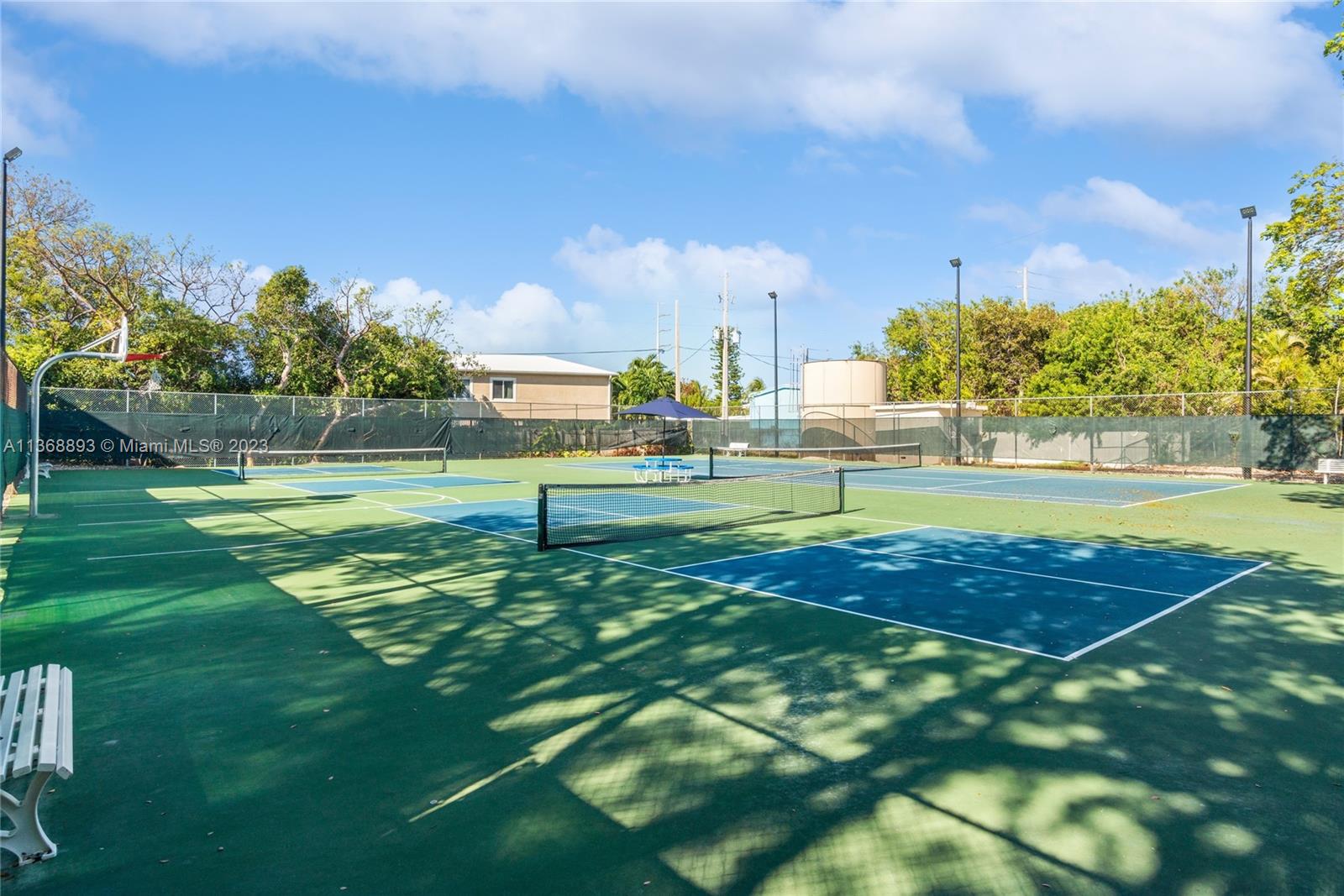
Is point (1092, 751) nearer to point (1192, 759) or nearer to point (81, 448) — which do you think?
point (1192, 759)

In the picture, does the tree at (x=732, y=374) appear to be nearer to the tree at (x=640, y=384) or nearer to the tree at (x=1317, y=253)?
the tree at (x=640, y=384)

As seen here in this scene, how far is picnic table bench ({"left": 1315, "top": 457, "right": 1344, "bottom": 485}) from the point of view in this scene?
69.8ft

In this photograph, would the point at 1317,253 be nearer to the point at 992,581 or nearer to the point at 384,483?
the point at 992,581

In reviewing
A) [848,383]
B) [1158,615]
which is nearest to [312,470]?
[1158,615]

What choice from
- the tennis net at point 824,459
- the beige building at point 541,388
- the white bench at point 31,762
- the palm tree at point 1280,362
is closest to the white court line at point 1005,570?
the white bench at point 31,762

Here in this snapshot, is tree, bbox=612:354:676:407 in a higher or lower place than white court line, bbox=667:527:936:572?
higher

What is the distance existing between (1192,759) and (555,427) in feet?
118

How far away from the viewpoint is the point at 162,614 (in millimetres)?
7113

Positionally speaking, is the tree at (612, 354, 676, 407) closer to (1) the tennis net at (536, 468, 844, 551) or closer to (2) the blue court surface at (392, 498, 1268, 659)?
(1) the tennis net at (536, 468, 844, 551)

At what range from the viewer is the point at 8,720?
3436 mm

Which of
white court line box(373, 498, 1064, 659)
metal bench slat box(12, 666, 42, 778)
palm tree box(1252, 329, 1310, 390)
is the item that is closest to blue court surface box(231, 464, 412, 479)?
white court line box(373, 498, 1064, 659)

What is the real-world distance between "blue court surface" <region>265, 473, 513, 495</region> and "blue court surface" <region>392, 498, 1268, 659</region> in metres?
9.13

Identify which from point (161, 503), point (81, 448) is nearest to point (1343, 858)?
point (161, 503)

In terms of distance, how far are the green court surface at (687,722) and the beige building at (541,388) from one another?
3797 centimetres
